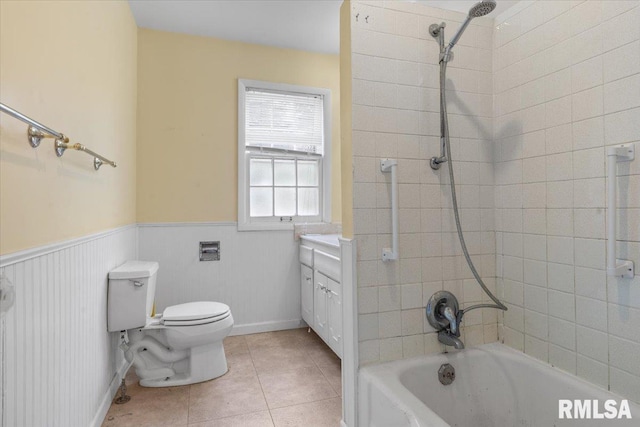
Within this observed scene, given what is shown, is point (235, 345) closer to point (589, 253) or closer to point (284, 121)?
point (284, 121)

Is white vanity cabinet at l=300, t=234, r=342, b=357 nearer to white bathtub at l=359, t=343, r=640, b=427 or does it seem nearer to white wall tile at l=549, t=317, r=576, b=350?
white bathtub at l=359, t=343, r=640, b=427

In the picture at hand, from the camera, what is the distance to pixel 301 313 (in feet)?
10.5

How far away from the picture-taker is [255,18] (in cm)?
272

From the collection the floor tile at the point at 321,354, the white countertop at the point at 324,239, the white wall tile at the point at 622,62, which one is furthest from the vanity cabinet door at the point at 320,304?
the white wall tile at the point at 622,62

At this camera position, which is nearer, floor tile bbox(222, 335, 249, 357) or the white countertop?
the white countertop

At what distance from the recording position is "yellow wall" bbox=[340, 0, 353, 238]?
62.4 inches

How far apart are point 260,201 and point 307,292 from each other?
0.94 m

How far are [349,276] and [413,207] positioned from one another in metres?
0.45

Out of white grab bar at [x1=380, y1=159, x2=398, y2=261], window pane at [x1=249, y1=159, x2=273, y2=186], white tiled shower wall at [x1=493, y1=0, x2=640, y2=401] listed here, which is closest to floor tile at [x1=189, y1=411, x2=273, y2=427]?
white grab bar at [x1=380, y1=159, x2=398, y2=261]

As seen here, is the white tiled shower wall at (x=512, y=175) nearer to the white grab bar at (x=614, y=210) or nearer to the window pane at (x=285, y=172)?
the white grab bar at (x=614, y=210)

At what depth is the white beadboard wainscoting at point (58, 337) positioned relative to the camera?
100cm

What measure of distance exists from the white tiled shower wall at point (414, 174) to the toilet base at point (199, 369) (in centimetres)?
120

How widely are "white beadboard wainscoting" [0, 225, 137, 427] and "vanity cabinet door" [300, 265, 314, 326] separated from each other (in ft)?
4.68

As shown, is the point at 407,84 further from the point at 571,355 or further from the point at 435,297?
the point at 571,355
